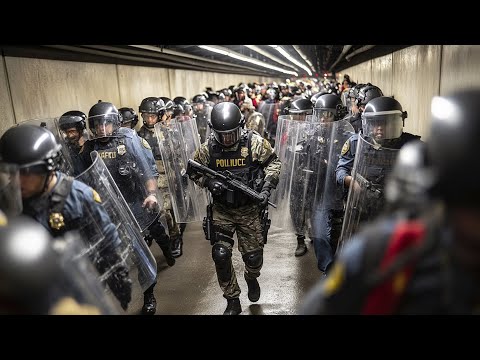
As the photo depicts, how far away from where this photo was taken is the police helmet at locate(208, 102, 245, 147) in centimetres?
335

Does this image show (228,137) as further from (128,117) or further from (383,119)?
(128,117)

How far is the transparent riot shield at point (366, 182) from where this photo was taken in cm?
220

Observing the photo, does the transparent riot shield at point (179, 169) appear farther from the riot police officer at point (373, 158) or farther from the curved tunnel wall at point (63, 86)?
the riot police officer at point (373, 158)

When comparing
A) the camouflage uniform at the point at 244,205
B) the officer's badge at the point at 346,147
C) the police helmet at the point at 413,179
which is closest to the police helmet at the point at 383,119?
the officer's badge at the point at 346,147

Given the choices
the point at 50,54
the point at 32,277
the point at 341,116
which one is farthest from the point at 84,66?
the point at 32,277

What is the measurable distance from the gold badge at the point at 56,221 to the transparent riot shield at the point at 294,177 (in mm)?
2480

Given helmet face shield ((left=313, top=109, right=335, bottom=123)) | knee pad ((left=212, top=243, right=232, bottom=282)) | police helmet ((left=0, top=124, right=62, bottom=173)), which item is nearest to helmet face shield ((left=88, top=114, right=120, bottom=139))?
knee pad ((left=212, top=243, right=232, bottom=282))

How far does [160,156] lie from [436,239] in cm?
440

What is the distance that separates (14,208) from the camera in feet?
5.59

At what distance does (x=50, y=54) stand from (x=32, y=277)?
4.66 meters

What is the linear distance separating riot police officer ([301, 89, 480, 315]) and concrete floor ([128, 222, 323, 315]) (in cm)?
233

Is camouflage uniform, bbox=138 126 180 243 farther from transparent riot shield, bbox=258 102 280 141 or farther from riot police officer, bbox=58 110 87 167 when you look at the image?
transparent riot shield, bbox=258 102 280 141

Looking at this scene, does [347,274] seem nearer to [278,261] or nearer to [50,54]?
[278,261]
